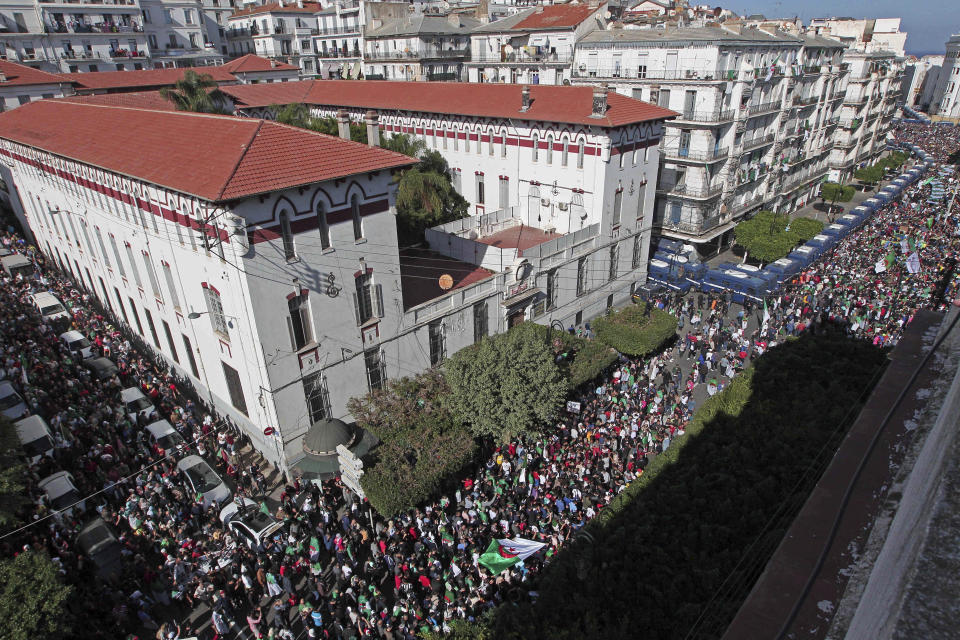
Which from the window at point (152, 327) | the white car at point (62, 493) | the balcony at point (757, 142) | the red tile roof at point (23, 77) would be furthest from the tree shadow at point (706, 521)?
the red tile roof at point (23, 77)

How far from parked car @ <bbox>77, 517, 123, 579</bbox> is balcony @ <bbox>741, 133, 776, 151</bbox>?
48742 mm

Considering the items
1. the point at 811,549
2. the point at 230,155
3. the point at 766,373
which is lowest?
the point at 766,373

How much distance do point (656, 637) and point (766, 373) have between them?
11.0 m

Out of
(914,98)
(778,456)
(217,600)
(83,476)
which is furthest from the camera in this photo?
(914,98)

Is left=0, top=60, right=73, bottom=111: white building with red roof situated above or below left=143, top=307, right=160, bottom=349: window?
above

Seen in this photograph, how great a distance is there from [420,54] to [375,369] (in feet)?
152

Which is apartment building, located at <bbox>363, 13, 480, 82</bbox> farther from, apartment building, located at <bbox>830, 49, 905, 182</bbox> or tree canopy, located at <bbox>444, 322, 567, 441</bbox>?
tree canopy, located at <bbox>444, 322, 567, 441</bbox>

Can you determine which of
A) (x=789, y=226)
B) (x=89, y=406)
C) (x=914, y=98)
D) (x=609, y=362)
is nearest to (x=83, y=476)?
(x=89, y=406)

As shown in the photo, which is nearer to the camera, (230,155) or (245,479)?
(230,155)

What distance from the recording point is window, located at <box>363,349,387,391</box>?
2455 cm

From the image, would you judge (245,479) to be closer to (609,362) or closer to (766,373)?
(609,362)

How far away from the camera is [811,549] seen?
23.3 ft

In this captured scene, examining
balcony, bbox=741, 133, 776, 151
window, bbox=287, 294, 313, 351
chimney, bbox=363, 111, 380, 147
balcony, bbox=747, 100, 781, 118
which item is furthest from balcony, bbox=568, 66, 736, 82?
window, bbox=287, 294, 313, 351

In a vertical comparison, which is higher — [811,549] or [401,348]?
[811,549]
